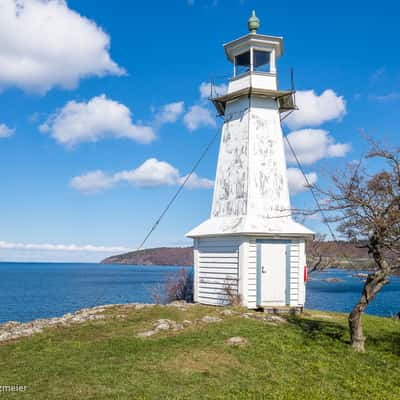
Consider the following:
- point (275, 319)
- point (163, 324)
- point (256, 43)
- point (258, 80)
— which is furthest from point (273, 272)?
point (256, 43)

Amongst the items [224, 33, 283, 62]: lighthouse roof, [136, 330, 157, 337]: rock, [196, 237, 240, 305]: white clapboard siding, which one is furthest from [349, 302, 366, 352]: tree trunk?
[224, 33, 283, 62]: lighthouse roof

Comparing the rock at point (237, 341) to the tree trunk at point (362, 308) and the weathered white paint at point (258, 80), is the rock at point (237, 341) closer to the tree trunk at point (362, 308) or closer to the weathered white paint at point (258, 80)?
the tree trunk at point (362, 308)

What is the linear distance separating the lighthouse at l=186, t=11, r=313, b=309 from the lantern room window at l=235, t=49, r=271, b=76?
0.04m

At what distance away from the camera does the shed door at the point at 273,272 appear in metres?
14.8

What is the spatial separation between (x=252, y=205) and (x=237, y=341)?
262 inches

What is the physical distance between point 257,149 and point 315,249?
10.6m

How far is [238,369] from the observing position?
7.96m

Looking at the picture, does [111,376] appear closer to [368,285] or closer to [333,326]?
[368,285]

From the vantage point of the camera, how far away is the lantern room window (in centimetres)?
1672

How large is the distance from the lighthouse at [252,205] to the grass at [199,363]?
317 cm

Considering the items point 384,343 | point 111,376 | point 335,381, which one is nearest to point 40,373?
point 111,376

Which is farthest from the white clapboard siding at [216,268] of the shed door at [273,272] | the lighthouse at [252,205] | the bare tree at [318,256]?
the bare tree at [318,256]

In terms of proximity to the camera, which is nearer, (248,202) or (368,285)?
(368,285)

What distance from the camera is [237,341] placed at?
379 inches
